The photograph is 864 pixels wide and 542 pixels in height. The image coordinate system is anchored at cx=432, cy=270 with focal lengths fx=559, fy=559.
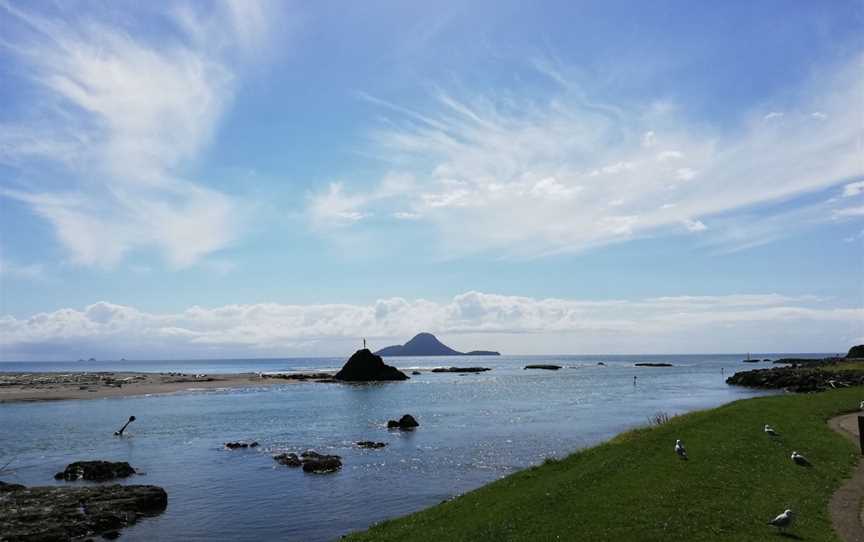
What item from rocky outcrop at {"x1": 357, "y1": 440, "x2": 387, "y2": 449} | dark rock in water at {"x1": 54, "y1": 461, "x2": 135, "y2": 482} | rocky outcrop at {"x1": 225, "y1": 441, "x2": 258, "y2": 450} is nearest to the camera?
dark rock in water at {"x1": 54, "y1": 461, "x2": 135, "y2": 482}

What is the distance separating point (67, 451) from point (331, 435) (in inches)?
900

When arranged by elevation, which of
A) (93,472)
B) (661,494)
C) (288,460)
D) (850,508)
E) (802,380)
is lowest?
(288,460)

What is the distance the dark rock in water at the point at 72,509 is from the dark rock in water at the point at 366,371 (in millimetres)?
124189

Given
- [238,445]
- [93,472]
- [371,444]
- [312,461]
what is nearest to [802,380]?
[371,444]

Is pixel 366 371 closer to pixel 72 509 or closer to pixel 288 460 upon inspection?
pixel 288 460

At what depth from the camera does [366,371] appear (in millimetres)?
155875

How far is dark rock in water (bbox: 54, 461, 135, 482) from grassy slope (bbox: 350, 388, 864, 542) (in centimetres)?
2364

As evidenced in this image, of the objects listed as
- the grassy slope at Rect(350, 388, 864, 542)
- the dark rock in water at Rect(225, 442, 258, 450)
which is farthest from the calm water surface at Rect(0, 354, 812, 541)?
the grassy slope at Rect(350, 388, 864, 542)

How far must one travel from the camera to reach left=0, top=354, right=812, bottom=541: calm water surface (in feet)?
97.4

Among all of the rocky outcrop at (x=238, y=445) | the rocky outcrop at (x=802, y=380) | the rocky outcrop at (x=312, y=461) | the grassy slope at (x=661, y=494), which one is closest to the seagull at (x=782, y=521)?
the grassy slope at (x=661, y=494)

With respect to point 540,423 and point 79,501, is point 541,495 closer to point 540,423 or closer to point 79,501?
point 79,501

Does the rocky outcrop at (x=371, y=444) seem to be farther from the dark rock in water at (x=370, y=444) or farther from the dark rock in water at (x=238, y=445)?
the dark rock in water at (x=238, y=445)

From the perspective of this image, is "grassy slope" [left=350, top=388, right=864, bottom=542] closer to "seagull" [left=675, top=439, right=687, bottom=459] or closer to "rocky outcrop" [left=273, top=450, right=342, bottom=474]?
"seagull" [left=675, top=439, right=687, bottom=459]

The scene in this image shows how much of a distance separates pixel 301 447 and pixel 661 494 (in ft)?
118
